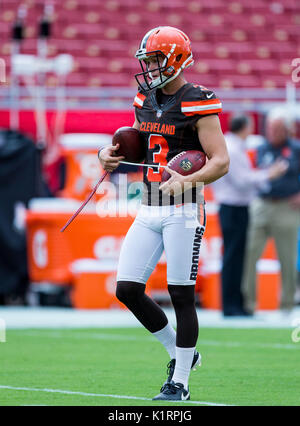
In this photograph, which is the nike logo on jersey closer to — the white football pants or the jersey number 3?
the jersey number 3

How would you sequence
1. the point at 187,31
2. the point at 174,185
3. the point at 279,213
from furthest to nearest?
1. the point at 187,31
2. the point at 279,213
3. the point at 174,185

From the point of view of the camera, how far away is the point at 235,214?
845 cm

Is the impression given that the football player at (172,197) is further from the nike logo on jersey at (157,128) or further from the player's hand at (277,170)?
the player's hand at (277,170)

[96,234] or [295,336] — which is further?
Result: [96,234]

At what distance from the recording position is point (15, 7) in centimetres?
1702

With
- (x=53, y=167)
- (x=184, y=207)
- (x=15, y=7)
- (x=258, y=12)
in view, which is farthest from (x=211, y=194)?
(x=258, y=12)

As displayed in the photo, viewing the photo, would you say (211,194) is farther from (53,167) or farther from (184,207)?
(184,207)

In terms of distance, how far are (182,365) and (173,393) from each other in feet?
0.45

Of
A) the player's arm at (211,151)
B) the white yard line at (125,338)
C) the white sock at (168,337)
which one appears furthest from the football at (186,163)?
the white yard line at (125,338)

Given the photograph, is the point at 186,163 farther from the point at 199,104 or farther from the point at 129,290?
the point at 129,290

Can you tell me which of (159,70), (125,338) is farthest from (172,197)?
(125,338)

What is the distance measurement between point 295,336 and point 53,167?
484 centimetres

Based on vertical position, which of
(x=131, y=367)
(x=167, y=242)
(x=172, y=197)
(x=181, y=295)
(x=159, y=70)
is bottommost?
(x=131, y=367)
